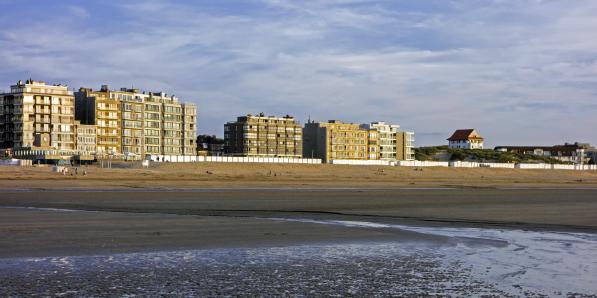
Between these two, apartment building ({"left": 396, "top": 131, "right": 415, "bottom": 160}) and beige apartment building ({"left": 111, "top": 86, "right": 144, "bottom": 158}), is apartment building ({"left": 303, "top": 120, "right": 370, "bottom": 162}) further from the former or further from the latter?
beige apartment building ({"left": 111, "top": 86, "right": 144, "bottom": 158})

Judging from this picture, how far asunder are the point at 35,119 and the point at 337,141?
66228 mm

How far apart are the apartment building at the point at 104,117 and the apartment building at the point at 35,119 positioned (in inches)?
203

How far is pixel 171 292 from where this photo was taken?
11.1m

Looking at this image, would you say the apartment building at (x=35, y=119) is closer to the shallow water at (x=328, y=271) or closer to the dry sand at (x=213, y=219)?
the dry sand at (x=213, y=219)

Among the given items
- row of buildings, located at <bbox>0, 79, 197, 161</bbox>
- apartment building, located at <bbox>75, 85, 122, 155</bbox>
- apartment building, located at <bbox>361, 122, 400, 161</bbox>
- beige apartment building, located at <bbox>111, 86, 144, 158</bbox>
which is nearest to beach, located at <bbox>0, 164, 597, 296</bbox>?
row of buildings, located at <bbox>0, 79, 197, 161</bbox>

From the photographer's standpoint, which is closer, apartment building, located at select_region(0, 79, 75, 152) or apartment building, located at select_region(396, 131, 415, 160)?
apartment building, located at select_region(0, 79, 75, 152)

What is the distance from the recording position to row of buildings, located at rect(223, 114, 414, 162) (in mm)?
145625

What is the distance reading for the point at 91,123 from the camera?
122 metres

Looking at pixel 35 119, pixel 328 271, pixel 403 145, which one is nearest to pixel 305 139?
pixel 403 145

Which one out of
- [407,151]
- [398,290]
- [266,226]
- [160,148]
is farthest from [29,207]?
[407,151]

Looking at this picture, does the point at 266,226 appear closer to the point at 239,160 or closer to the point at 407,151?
the point at 239,160

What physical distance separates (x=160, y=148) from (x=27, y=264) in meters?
117

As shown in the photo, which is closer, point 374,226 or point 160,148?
point 374,226

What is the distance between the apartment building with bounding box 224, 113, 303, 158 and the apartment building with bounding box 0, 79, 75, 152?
40.0 metres
